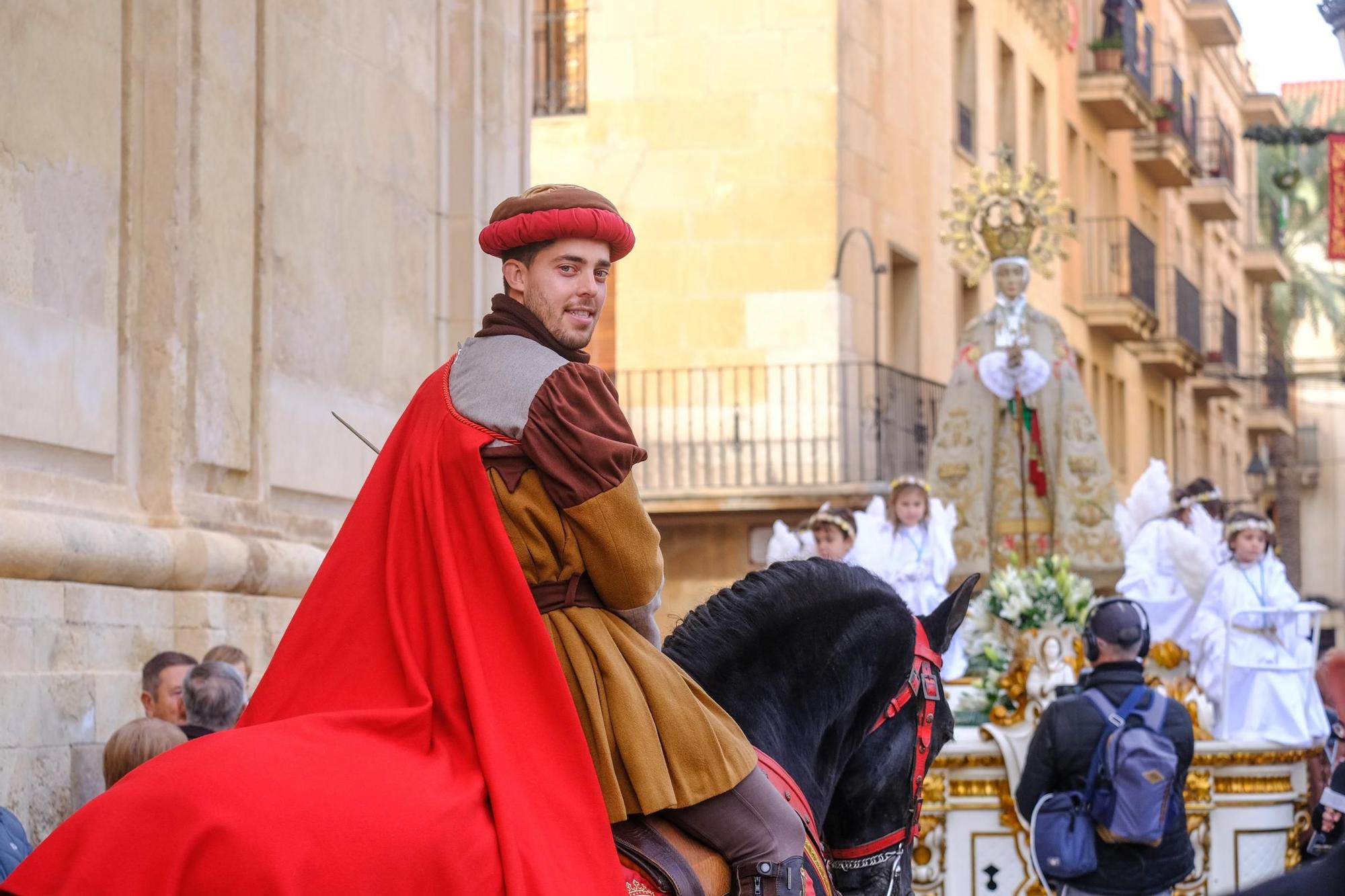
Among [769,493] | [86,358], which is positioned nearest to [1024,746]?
[86,358]

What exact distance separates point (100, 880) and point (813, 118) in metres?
19.1

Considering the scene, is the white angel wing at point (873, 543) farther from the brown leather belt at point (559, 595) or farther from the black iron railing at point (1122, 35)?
the black iron railing at point (1122, 35)

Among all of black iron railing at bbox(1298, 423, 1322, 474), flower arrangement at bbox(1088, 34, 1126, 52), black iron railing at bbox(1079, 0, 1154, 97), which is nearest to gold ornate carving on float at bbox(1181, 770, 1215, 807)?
black iron railing at bbox(1079, 0, 1154, 97)

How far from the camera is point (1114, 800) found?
7324 mm

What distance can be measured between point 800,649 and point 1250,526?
26.0ft

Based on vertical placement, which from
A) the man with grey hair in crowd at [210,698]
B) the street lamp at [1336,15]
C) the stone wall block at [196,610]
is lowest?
the man with grey hair in crowd at [210,698]

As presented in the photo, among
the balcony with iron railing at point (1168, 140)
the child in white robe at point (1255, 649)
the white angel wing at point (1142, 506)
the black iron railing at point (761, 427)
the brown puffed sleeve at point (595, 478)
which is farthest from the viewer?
the balcony with iron railing at point (1168, 140)

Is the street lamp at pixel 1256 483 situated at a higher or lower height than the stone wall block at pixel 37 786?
higher

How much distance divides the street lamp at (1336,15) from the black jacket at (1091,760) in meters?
2.26

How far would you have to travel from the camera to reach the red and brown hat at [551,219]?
168 inches

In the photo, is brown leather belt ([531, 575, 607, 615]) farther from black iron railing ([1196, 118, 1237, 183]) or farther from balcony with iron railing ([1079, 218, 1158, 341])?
black iron railing ([1196, 118, 1237, 183])

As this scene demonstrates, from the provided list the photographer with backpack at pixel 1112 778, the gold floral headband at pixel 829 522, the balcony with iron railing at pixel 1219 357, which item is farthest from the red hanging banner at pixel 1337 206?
the photographer with backpack at pixel 1112 778

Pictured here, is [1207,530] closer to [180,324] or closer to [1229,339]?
[180,324]

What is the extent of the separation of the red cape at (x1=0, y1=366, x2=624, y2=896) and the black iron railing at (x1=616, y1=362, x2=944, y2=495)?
56.0 feet
